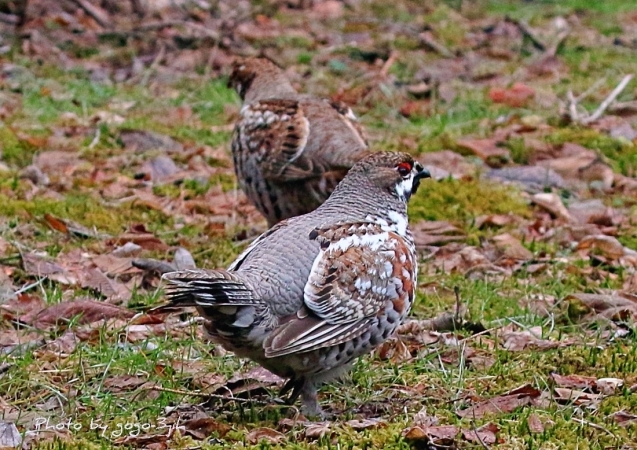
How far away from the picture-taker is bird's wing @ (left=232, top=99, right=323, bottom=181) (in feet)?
23.9

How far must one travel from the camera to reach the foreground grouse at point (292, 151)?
282 inches

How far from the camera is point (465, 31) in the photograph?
15.3 metres

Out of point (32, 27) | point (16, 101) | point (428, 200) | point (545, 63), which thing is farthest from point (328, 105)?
point (32, 27)

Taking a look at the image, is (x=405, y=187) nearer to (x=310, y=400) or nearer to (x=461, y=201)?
Result: (x=310, y=400)

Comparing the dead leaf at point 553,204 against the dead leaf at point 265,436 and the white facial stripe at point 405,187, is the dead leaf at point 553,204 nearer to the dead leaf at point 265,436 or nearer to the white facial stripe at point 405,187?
the white facial stripe at point 405,187

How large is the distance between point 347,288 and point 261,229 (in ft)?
11.5

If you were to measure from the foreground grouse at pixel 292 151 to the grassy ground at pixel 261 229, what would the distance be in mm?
485

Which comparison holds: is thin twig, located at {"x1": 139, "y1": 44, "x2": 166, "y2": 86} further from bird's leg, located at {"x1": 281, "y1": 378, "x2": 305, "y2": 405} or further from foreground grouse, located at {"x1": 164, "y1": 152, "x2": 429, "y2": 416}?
bird's leg, located at {"x1": 281, "y1": 378, "x2": 305, "y2": 405}

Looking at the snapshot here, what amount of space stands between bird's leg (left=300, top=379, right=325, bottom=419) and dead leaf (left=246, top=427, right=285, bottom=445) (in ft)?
1.03

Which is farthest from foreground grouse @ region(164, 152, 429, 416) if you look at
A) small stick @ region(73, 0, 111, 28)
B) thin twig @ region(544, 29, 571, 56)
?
small stick @ region(73, 0, 111, 28)

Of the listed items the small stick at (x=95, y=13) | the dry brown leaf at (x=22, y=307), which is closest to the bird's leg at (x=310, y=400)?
the dry brown leaf at (x=22, y=307)

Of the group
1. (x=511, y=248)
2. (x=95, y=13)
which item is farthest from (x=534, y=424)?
(x=95, y=13)

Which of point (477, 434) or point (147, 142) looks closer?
point (477, 434)

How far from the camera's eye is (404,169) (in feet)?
18.1
